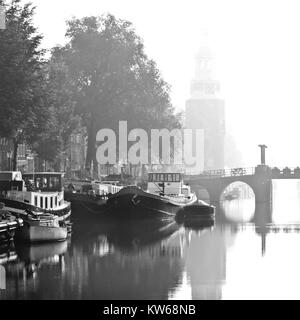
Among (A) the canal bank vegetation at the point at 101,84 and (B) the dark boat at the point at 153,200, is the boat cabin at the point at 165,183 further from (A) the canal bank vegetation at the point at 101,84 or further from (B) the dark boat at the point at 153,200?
(A) the canal bank vegetation at the point at 101,84

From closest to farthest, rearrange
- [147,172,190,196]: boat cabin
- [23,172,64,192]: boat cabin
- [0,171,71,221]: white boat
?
[0,171,71,221]: white boat < [23,172,64,192]: boat cabin < [147,172,190,196]: boat cabin

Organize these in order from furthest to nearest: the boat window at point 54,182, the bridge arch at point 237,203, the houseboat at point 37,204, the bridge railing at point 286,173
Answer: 1. the bridge railing at point 286,173
2. the bridge arch at point 237,203
3. the boat window at point 54,182
4. the houseboat at point 37,204

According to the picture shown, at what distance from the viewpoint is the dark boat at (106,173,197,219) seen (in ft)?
241

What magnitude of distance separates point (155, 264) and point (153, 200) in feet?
86.9

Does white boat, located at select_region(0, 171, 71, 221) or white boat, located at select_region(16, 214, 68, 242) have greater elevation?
white boat, located at select_region(0, 171, 71, 221)

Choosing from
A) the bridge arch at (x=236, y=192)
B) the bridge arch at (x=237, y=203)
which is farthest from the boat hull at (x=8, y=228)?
the bridge arch at (x=236, y=192)

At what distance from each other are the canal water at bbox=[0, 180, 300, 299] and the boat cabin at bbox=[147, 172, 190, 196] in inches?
472

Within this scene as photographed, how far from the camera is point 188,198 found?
85.8 m

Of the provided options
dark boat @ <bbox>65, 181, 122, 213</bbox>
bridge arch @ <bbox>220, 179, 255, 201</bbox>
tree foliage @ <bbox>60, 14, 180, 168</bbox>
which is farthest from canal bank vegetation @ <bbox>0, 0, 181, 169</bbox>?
bridge arch @ <bbox>220, 179, 255, 201</bbox>

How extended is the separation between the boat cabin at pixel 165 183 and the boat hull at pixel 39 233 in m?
28.1

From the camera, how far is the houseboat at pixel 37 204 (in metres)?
54.2

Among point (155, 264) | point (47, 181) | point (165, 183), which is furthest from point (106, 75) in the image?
point (155, 264)

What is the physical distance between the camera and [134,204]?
7394 cm

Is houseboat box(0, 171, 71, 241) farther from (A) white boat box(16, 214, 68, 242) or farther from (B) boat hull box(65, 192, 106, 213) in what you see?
(B) boat hull box(65, 192, 106, 213)
